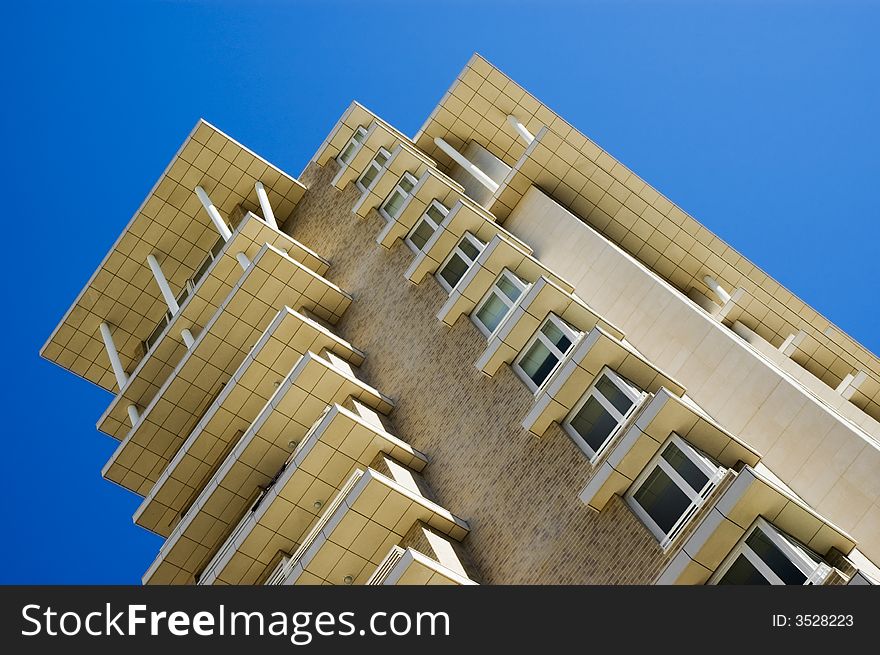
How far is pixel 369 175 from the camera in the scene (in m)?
32.6

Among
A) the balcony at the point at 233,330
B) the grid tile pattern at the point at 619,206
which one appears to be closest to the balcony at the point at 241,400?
the balcony at the point at 233,330

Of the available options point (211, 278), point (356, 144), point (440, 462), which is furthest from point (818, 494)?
point (356, 144)

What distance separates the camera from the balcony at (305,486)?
800 inches

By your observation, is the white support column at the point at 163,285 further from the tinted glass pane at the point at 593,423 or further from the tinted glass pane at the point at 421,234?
the tinted glass pane at the point at 593,423

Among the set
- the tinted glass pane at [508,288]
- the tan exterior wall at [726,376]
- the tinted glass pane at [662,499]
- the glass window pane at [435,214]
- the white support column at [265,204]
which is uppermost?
the tan exterior wall at [726,376]

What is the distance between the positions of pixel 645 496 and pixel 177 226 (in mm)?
22237

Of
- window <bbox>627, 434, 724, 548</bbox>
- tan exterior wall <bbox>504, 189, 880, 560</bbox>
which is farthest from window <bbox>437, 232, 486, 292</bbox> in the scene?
window <bbox>627, 434, 724, 548</bbox>

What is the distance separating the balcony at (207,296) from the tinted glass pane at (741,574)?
17506 millimetres

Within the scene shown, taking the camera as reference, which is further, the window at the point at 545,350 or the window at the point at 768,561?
the window at the point at 545,350

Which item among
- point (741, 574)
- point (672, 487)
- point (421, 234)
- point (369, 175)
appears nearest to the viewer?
point (741, 574)

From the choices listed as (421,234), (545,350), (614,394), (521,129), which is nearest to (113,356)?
(421,234)

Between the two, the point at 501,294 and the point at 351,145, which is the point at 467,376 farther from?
the point at 351,145

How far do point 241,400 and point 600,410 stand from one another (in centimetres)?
983

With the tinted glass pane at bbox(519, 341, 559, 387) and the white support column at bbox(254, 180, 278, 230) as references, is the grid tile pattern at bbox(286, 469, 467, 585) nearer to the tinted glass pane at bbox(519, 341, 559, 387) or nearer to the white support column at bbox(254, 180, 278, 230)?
the tinted glass pane at bbox(519, 341, 559, 387)
